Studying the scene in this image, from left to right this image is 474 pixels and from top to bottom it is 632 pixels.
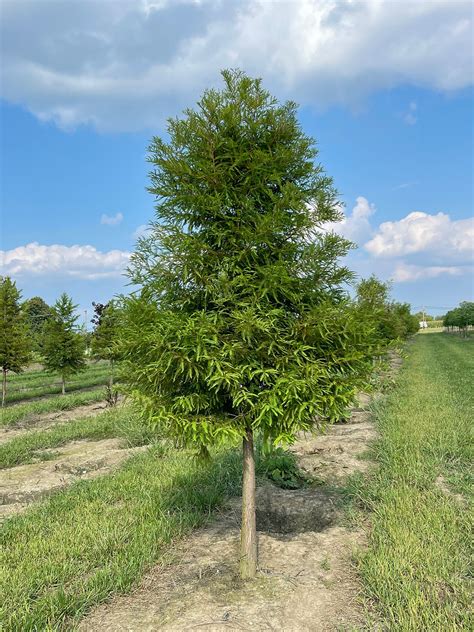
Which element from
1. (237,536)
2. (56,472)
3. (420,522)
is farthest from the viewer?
(56,472)

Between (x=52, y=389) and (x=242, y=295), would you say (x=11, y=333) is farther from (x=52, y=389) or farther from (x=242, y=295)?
(x=242, y=295)

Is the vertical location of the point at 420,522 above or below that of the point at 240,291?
below

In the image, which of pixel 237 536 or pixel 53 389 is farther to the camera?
pixel 53 389

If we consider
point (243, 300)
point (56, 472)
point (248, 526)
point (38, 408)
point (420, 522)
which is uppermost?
point (243, 300)

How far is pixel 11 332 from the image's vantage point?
21.6 m

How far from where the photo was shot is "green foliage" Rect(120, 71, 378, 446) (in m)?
4.48

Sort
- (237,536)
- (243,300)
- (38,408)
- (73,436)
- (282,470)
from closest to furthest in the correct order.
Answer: (243,300)
(237,536)
(282,470)
(73,436)
(38,408)

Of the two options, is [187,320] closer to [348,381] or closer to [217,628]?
[348,381]

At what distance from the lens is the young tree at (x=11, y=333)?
21.2 meters

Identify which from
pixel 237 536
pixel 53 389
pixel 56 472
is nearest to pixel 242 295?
pixel 237 536

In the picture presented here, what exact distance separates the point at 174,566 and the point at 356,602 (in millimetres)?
2060

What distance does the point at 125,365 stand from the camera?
16.4ft

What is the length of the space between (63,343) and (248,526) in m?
21.4

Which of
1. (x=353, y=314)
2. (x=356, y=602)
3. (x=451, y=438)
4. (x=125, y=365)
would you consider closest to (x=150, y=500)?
(x=125, y=365)
